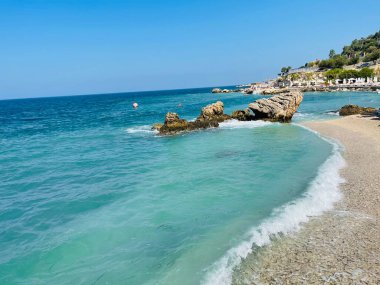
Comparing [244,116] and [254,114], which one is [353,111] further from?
[244,116]

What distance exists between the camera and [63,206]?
15391mm

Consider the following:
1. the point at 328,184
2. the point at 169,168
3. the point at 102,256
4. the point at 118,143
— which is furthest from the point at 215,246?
the point at 118,143

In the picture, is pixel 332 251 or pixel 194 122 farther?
pixel 194 122

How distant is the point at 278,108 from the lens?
141 feet

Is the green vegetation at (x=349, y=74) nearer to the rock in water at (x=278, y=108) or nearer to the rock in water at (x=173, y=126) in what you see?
the rock in water at (x=278, y=108)

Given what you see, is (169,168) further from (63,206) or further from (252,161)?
(63,206)

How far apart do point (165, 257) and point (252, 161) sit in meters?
12.8

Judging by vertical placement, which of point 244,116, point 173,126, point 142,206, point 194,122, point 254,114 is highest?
point 142,206

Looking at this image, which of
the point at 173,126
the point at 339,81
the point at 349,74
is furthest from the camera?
the point at 339,81

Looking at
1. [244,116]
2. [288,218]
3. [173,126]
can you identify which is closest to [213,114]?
[244,116]

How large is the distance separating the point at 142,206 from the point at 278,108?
32344 mm

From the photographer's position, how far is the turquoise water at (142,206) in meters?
10.0

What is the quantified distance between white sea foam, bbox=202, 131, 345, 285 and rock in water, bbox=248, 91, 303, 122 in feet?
82.1

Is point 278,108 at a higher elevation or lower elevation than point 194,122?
higher
